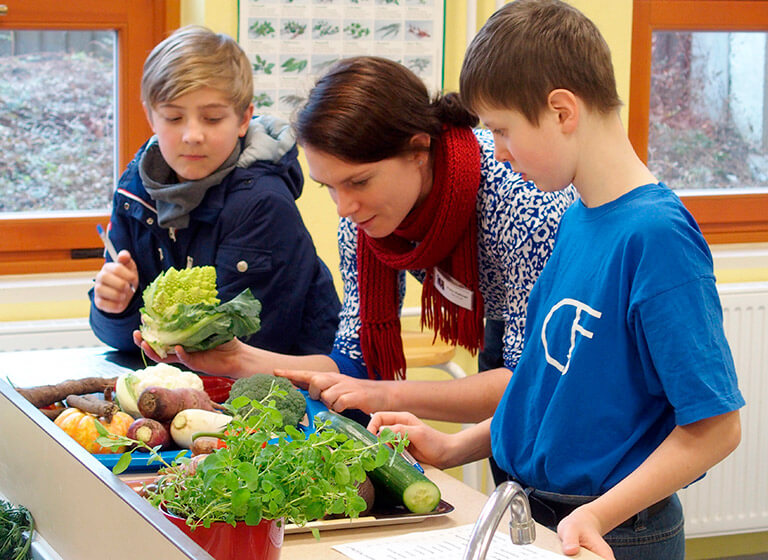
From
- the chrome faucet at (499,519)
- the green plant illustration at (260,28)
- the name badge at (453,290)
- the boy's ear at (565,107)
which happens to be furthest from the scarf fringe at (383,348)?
the green plant illustration at (260,28)

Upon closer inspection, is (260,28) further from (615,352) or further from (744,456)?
(744,456)

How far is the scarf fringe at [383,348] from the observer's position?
1.96 m

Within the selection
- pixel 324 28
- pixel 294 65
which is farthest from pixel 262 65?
pixel 324 28

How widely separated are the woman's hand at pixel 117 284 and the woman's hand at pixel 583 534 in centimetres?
123

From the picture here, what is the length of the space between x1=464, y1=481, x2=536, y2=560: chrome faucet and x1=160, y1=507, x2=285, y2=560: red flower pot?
0.71ft

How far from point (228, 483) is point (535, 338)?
0.65m

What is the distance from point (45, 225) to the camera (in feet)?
10.2

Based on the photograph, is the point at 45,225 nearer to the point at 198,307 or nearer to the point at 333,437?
the point at 198,307

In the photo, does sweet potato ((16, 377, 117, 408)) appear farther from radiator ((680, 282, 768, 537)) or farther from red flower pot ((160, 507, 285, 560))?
radiator ((680, 282, 768, 537))

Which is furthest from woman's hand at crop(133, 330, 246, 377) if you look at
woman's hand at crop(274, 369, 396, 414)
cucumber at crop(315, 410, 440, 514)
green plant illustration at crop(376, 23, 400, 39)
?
green plant illustration at crop(376, 23, 400, 39)

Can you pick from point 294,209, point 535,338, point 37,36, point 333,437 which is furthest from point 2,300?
point 333,437

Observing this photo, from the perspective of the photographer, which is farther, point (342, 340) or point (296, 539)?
point (342, 340)

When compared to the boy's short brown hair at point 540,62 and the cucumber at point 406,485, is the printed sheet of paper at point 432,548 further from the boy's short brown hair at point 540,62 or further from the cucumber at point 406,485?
the boy's short brown hair at point 540,62

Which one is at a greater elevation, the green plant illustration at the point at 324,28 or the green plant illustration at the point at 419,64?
the green plant illustration at the point at 324,28
